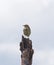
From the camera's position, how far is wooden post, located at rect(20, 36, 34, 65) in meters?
43.1

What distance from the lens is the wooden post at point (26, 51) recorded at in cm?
4313

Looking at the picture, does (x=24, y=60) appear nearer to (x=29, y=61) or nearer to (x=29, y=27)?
(x=29, y=61)

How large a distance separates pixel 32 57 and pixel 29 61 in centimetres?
66

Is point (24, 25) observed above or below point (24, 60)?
above

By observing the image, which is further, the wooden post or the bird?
the bird

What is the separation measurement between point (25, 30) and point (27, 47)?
1849 mm

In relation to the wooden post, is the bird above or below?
above

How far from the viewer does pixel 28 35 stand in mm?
43750

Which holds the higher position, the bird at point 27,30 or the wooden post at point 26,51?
the bird at point 27,30

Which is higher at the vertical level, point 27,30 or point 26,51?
point 27,30

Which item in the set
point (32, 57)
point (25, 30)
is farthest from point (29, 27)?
point (32, 57)

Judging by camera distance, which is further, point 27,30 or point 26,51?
point 27,30

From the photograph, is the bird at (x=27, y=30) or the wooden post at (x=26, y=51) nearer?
the wooden post at (x=26, y=51)

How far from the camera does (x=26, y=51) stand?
4338 centimetres
